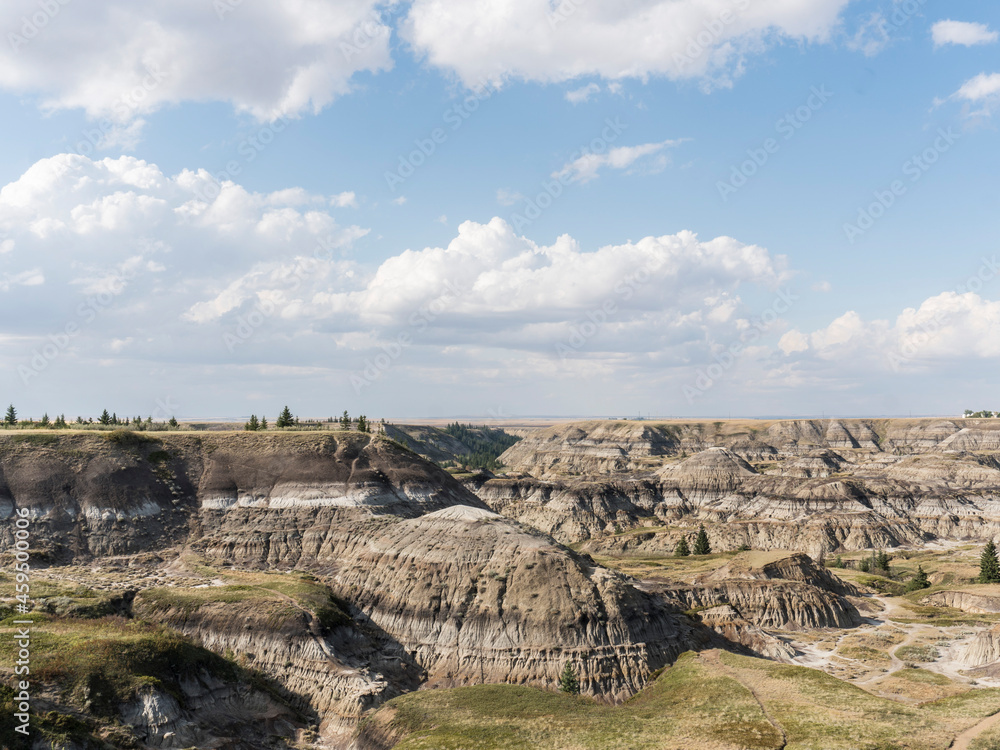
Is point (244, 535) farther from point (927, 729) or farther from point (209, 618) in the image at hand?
point (927, 729)

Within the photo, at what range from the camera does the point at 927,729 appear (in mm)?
38344

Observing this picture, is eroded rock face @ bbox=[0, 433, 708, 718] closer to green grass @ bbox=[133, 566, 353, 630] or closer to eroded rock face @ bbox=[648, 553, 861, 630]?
green grass @ bbox=[133, 566, 353, 630]

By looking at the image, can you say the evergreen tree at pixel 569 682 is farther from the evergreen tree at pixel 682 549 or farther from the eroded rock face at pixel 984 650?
the evergreen tree at pixel 682 549

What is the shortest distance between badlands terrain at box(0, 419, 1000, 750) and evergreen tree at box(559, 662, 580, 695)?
97cm

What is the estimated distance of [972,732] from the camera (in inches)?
1495

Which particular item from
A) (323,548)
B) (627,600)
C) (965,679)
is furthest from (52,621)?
(965,679)

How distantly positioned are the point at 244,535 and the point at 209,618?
22664 millimetres

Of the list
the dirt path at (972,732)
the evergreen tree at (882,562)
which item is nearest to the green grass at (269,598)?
the dirt path at (972,732)

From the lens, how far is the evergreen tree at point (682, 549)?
425ft

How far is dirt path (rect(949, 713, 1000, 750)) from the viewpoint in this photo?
36250 millimetres

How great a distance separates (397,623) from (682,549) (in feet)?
278

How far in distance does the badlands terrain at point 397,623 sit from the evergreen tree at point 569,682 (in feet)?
3.17

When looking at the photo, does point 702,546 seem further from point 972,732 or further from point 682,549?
point 972,732

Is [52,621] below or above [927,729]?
above
